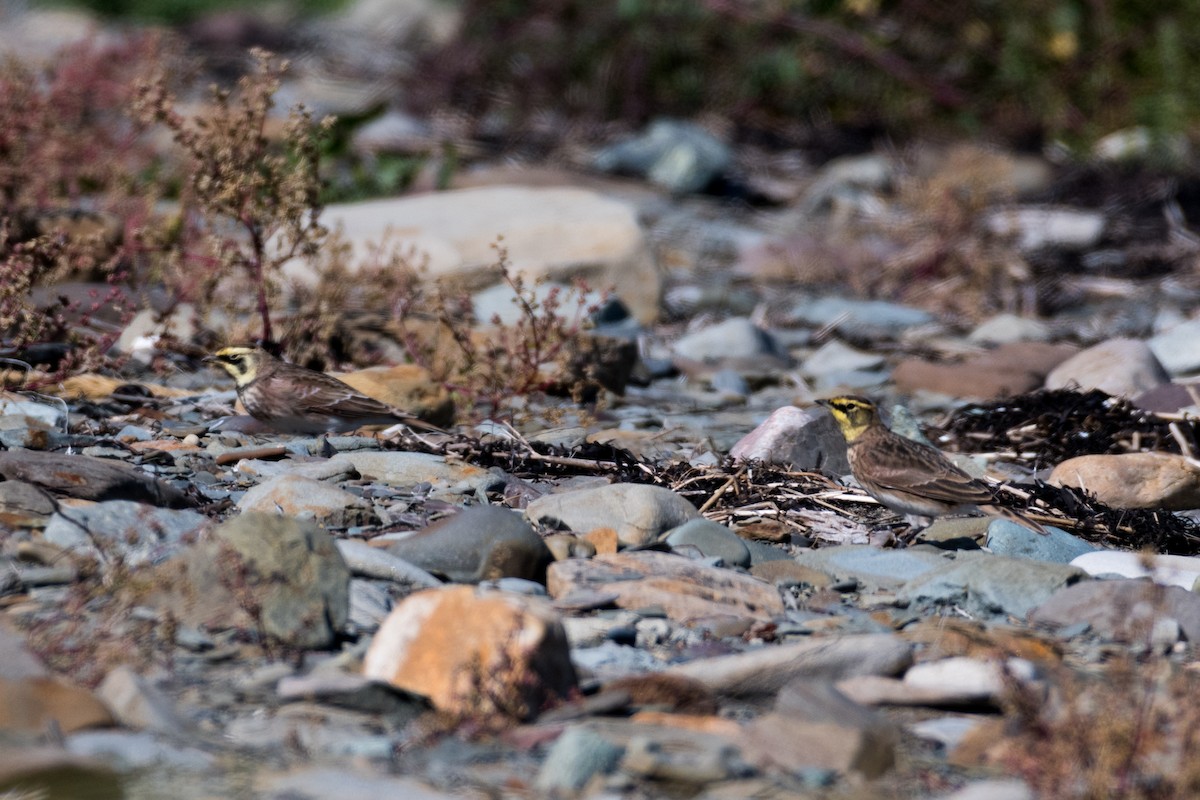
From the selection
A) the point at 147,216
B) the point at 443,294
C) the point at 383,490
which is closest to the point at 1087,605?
the point at 383,490

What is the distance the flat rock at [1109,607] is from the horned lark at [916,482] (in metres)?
0.80

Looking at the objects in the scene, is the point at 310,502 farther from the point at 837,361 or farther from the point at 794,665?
the point at 837,361

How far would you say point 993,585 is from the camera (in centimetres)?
465

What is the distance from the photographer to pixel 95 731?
3422mm

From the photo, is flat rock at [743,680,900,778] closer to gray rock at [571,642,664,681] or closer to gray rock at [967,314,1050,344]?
gray rock at [571,642,664,681]

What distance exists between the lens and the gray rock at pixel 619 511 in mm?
5106

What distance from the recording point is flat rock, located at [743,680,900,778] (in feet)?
11.0

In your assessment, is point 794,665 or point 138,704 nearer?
point 138,704

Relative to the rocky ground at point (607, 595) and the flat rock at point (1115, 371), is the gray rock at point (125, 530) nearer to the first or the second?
the rocky ground at point (607, 595)

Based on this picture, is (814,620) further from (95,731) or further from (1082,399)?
(1082,399)

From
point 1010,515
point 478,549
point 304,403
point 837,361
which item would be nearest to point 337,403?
point 304,403

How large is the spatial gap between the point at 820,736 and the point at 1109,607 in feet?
4.80

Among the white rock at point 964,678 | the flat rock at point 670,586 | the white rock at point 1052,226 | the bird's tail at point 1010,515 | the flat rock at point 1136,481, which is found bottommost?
the white rock at point 1052,226

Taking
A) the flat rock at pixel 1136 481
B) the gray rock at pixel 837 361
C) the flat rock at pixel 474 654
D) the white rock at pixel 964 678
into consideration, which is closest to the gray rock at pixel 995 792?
the white rock at pixel 964 678
